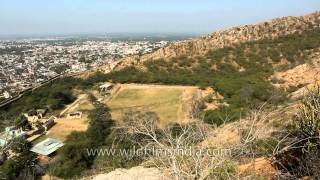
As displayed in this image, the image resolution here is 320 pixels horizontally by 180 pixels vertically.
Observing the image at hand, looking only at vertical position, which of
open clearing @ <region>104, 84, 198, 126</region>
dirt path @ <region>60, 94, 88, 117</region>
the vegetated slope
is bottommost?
dirt path @ <region>60, 94, 88, 117</region>

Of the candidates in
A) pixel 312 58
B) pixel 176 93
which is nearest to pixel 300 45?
pixel 312 58

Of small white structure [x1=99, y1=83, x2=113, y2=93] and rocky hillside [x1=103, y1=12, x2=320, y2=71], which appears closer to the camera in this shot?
small white structure [x1=99, y1=83, x2=113, y2=93]

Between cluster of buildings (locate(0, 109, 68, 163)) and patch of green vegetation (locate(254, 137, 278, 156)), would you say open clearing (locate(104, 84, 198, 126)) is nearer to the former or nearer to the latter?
cluster of buildings (locate(0, 109, 68, 163))

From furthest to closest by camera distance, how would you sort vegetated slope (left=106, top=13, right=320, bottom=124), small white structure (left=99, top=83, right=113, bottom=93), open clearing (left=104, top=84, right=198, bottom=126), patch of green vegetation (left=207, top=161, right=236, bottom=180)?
small white structure (left=99, top=83, right=113, bottom=93)
vegetated slope (left=106, top=13, right=320, bottom=124)
open clearing (left=104, top=84, right=198, bottom=126)
patch of green vegetation (left=207, top=161, right=236, bottom=180)

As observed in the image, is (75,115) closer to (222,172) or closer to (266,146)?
(266,146)

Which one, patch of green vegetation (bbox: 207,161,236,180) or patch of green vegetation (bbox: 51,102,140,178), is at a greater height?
patch of green vegetation (bbox: 207,161,236,180)

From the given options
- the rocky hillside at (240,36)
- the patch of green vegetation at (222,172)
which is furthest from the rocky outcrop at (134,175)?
the rocky hillside at (240,36)

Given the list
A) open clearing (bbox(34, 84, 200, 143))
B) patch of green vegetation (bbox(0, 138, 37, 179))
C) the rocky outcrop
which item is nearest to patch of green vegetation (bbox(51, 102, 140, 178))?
patch of green vegetation (bbox(0, 138, 37, 179))

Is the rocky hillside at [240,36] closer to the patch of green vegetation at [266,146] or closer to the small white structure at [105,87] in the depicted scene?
the small white structure at [105,87]
